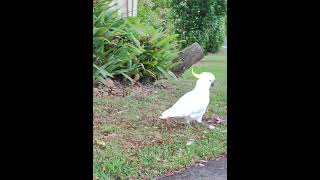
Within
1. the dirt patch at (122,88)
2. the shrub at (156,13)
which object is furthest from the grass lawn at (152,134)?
the shrub at (156,13)

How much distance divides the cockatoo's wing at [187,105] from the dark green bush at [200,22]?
8.6 inches

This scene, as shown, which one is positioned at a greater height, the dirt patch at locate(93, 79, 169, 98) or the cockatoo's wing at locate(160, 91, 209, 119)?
the dirt patch at locate(93, 79, 169, 98)

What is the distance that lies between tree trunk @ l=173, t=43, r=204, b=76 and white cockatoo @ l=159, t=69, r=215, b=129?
62mm

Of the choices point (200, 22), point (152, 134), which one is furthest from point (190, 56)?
point (152, 134)

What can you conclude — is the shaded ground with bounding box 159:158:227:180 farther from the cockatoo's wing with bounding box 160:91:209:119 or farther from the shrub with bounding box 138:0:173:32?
the shrub with bounding box 138:0:173:32

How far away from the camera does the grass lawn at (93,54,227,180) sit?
69.9 inches

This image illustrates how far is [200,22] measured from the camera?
1918 mm

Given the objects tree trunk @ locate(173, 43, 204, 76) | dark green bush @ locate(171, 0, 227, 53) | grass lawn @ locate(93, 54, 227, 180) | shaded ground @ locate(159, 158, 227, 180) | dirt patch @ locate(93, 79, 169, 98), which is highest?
dark green bush @ locate(171, 0, 227, 53)

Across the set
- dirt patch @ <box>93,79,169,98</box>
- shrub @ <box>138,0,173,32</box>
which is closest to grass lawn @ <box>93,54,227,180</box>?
dirt patch @ <box>93,79,169,98</box>

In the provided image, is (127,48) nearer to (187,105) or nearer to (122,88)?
(122,88)

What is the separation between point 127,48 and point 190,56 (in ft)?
0.92
